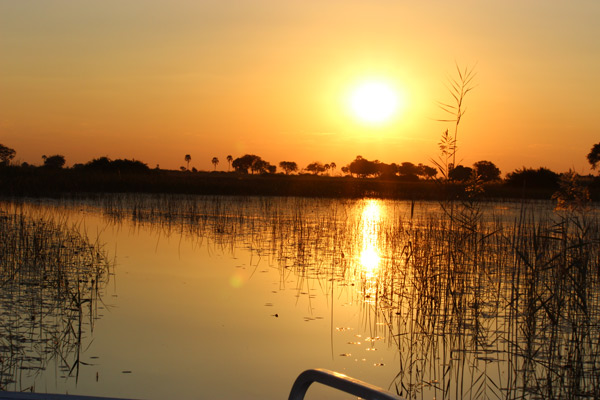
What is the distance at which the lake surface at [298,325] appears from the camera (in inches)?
185

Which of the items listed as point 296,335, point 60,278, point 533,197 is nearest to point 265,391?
point 296,335

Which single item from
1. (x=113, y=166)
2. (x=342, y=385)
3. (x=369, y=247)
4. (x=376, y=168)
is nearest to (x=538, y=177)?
(x=113, y=166)

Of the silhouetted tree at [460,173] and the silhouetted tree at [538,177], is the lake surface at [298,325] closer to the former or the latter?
the silhouetted tree at [460,173]

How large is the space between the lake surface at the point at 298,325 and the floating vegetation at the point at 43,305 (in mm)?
24

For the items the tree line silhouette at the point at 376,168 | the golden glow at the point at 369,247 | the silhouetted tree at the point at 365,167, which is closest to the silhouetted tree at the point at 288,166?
the tree line silhouette at the point at 376,168

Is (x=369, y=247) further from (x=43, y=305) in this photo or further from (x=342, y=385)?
(x=342, y=385)

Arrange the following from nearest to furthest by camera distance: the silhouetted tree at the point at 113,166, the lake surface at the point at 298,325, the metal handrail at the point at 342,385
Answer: the metal handrail at the point at 342,385 → the lake surface at the point at 298,325 → the silhouetted tree at the point at 113,166

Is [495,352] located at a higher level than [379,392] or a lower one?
lower

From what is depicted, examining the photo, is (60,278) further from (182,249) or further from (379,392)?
(379,392)

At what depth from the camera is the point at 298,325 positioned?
21.1ft

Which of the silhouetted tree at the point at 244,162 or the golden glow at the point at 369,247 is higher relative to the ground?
the silhouetted tree at the point at 244,162

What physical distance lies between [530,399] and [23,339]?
14.4ft

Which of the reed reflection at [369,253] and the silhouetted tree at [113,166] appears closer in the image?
the reed reflection at [369,253]

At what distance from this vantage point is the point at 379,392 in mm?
1686
